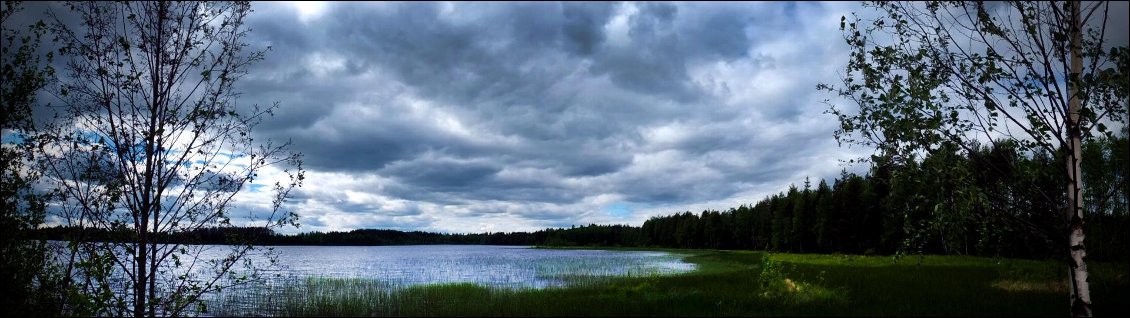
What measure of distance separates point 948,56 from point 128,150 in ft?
58.7

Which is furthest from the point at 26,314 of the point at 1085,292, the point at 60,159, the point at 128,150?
the point at 1085,292

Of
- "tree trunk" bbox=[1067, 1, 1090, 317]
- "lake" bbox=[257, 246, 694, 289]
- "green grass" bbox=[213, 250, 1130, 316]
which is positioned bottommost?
"lake" bbox=[257, 246, 694, 289]

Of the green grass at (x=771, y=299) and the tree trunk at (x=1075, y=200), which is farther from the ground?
the tree trunk at (x=1075, y=200)

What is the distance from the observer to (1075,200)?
11570 millimetres

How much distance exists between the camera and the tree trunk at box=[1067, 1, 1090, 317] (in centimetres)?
1164

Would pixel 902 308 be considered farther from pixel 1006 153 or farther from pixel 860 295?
pixel 1006 153

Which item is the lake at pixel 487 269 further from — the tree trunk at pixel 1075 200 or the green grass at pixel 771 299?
the tree trunk at pixel 1075 200

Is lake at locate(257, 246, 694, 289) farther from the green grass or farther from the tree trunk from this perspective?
the tree trunk

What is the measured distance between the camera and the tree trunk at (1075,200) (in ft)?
38.2

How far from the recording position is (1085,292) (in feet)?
38.2

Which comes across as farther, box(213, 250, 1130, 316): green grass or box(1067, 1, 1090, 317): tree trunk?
box(213, 250, 1130, 316): green grass

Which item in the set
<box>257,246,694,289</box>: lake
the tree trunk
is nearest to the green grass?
the tree trunk

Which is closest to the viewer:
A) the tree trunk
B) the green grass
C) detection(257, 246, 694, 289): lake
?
the tree trunk

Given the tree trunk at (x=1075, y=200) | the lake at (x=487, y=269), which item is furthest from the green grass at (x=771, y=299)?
the lake at (x=487, y=269)
